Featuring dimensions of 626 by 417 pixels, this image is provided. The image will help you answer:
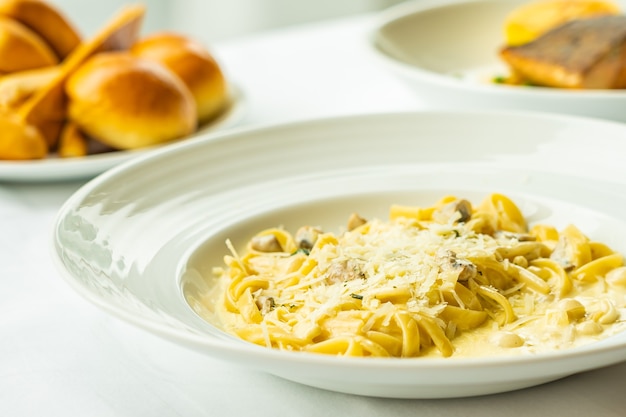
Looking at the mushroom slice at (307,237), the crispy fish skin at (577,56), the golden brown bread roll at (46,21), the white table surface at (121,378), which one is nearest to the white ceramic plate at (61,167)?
the white table surface at (121,378)

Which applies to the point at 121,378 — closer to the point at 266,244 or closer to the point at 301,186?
the point at 266,244

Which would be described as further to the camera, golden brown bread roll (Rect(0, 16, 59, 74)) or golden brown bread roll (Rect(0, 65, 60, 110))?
golden brown bread roll (Rect(0, 16, 59, 74))

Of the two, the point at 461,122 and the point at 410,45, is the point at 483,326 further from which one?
the point at 410,45

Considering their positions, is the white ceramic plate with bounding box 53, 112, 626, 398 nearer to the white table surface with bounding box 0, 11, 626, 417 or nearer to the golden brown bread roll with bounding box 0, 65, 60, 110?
the white table surface with bounding box 0, 11, 626, 417

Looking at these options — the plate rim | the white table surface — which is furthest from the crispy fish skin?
the white table surface

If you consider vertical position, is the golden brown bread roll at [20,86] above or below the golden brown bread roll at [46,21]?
below

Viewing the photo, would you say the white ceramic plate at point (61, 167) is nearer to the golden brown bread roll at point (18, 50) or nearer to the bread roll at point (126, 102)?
the bread roll at point (126, 102)
